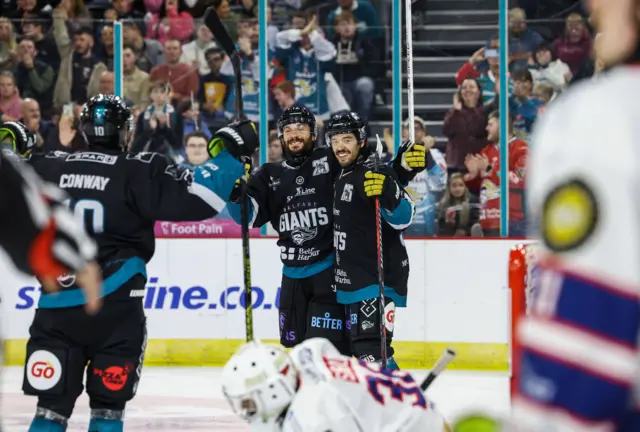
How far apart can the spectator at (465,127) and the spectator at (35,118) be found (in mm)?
2461

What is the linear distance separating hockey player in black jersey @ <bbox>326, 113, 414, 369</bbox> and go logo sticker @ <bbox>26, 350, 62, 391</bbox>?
62.4 inches

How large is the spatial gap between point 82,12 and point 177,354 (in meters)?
2.57

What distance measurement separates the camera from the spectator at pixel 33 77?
7273 mm

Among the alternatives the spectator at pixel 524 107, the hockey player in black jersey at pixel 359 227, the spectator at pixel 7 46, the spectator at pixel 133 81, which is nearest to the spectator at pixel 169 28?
the spectator at pixel 133 81

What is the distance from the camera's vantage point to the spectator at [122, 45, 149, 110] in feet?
24.0

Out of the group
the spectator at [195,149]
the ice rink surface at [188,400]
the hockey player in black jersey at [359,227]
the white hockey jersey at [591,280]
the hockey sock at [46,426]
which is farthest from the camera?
the spectator at [195,149]

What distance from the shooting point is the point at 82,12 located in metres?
8.12

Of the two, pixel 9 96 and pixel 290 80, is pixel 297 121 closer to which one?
pixel 290 80

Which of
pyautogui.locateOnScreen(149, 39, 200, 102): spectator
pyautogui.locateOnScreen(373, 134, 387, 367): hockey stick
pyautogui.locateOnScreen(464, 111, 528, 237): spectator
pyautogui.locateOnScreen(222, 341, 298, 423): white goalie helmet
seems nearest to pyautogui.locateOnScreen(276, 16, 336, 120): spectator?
pyautogui.locateOnScreen(149, 39, 200, 102): spectator

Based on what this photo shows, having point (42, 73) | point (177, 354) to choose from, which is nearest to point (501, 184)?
point (177, 354)

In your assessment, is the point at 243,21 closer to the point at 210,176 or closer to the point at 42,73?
the point at 42,73

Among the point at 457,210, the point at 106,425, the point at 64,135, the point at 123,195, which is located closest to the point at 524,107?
the point at 457,210

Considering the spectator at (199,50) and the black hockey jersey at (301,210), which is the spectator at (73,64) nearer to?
the spectator at (199,50)

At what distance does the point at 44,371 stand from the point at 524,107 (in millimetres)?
4276
